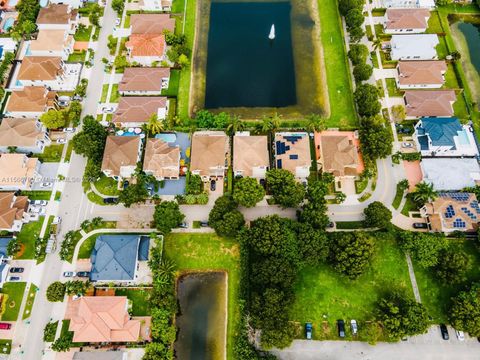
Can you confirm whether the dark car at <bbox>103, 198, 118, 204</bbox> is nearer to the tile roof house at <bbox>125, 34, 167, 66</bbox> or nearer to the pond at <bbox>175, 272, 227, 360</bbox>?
the pond at <bbox>175, 272, 227, 360</bbox>

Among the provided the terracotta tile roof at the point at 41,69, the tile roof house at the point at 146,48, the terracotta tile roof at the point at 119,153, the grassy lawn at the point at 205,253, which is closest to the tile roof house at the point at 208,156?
the terracotta tile roof at the point at 119,153

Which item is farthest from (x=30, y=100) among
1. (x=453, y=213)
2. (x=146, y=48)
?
(x=453, y=213)

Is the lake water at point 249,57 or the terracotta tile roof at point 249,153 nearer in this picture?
the terracotta tile roof at point 249,153

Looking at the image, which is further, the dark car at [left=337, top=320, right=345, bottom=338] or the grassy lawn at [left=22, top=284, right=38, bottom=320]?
the grassy lawn at [left=22, top=284, right=38, bottom=320]

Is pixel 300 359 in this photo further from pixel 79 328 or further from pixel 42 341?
pixel 42 341

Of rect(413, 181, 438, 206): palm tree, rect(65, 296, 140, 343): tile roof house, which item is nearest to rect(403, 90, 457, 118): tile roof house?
rect(413, 181, 438, 206): palm tree

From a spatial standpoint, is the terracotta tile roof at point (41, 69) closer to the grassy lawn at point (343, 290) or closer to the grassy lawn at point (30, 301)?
the grassy lawn at point (30, 301)

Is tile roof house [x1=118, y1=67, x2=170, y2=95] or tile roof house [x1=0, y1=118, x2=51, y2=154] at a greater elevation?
tile roof house [x1=118, y1=67, x2=170, y2=95]
